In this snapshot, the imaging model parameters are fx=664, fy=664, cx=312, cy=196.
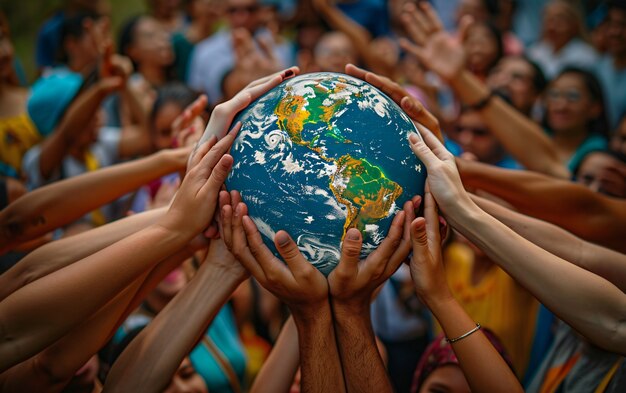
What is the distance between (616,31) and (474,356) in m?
5.49

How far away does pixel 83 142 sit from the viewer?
216 inches

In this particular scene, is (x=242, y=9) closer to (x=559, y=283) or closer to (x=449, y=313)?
(x=449, y=313)

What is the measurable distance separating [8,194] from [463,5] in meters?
6.68

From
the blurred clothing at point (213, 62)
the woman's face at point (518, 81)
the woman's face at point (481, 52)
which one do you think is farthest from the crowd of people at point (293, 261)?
the blurred clothing at point (213, 62)

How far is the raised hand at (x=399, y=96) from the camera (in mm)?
2961

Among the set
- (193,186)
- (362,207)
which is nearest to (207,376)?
(193,186)

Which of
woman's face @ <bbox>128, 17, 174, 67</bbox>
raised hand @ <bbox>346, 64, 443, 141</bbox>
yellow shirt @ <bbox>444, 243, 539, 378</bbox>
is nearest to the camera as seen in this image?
raised hand @ <bbox>346, 64, 443, 141</bbox>

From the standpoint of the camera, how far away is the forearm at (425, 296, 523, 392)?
8.30ft

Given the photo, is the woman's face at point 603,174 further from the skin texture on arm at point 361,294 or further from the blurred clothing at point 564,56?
the blurred clothing at point 564,56

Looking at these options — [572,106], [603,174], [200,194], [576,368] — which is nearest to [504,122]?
[603,174]

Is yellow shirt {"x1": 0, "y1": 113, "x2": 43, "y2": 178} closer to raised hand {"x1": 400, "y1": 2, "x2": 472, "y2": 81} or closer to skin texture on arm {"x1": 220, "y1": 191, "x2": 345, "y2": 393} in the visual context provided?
raised hand {"x1": 400, "y1": 2, "x2": 472, "y2": 81}

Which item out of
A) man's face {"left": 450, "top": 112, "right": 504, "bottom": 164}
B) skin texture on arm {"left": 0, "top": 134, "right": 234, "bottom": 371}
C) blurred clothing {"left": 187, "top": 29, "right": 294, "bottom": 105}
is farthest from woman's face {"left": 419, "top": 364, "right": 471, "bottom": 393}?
blurred clothing {"left": 187, "top": 29, "right": 294, "bottom": 105}

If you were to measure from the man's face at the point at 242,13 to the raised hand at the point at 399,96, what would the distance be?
4.77 m

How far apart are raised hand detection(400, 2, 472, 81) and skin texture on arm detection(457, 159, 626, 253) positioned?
141cm
